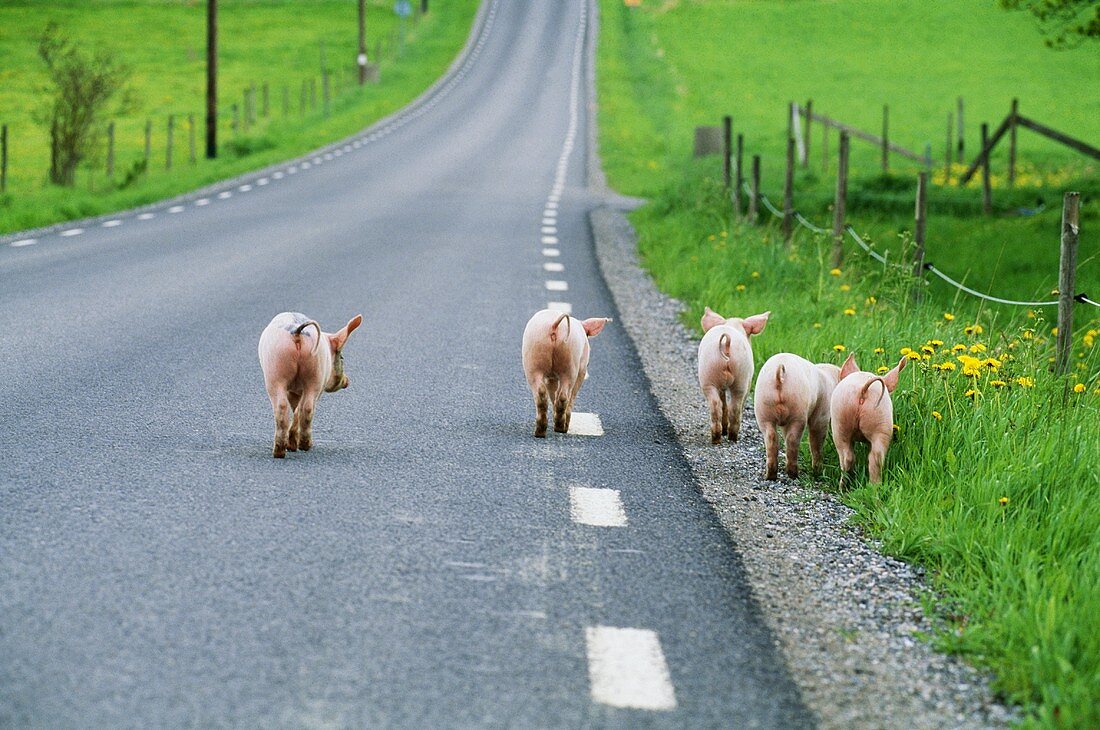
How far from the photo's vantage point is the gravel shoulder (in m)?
4.09

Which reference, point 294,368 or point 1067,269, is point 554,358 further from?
point 1067,269

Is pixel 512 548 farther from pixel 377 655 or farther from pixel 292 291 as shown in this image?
pixel 292 291

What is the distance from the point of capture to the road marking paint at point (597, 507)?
598 centimetres

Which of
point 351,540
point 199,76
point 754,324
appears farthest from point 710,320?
point 199,76

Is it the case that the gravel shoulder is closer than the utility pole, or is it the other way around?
the gravel shoulder

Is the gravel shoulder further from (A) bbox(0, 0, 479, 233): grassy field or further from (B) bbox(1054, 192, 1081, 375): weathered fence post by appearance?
(A) bbox(0, 0, 479, 233): grassy field

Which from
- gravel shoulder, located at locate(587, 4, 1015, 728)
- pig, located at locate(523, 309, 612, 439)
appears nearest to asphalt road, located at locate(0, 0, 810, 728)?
gravel shoulder, located at locate(587, 4, 1015, 728)

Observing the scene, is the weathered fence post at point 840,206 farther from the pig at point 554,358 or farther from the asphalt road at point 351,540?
the pig at point 554,358

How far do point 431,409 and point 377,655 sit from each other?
419 centimetres

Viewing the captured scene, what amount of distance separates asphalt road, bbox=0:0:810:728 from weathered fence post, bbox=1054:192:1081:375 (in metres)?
2.12

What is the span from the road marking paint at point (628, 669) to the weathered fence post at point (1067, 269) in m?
3.88

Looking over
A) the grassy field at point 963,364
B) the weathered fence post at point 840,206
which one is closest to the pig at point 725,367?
the grassy field at point 963,364

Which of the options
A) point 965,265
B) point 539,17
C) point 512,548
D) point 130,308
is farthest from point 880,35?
point 512,548

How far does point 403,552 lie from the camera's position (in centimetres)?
536
